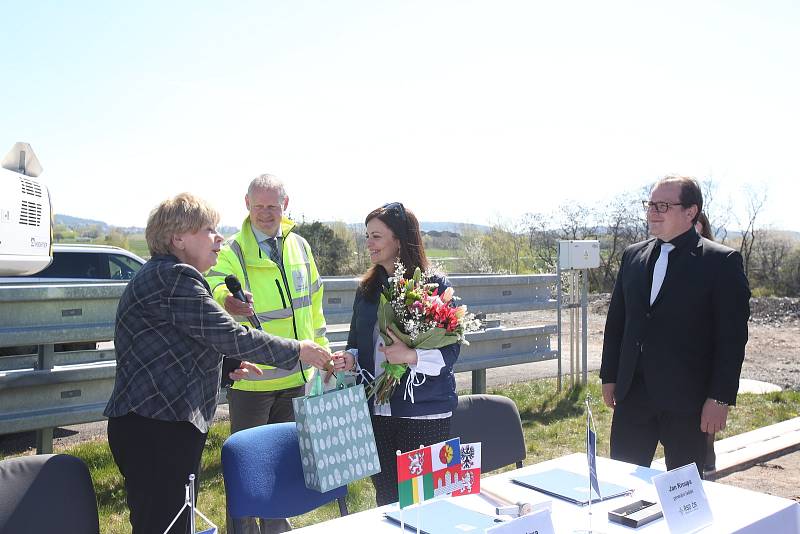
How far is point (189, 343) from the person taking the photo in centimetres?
280

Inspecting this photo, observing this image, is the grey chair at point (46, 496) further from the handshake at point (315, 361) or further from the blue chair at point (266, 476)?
the handshake at point (315, 361)

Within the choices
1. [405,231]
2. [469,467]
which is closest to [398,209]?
[405,231]

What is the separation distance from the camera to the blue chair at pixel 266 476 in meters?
3.01

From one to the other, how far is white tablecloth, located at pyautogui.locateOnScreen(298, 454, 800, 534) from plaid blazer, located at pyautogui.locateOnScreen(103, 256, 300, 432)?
2.44ft

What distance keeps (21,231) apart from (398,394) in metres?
2.17

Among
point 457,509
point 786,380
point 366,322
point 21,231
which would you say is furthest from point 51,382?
point 786,380

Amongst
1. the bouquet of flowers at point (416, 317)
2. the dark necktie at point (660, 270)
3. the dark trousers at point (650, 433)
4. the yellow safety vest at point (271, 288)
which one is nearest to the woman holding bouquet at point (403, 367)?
the bouquet of flowers at point (416, 317)

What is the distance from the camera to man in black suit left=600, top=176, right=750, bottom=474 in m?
3.61

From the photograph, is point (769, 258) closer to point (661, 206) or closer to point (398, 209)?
point (661, 206)

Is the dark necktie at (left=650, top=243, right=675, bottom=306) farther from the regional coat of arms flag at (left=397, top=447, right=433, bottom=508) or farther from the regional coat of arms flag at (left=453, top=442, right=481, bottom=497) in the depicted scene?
the regional coat of arms flag at (left=397, top=447, right=433, bottom=508)

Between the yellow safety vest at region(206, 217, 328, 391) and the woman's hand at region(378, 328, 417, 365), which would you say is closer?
the woman's hand at region(378, 328, 417, 365)

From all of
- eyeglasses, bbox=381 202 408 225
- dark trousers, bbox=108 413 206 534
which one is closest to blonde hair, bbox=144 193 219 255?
dark trousers, bbox=108 413 206 534

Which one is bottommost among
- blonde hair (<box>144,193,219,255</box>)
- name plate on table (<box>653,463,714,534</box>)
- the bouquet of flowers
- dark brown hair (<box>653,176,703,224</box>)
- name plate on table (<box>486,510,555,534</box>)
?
name plate on table (<box>653,463,714,534</box>)

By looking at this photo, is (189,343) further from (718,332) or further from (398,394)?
(718,332)
